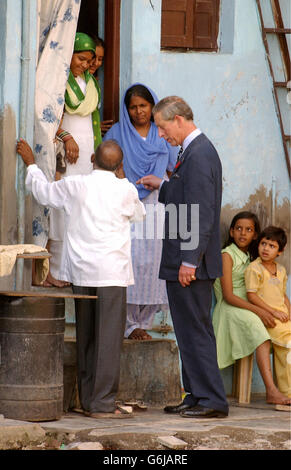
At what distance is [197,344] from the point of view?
24.2 feet

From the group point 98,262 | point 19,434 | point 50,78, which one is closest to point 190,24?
point 50,78

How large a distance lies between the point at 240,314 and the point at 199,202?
1.79 metres

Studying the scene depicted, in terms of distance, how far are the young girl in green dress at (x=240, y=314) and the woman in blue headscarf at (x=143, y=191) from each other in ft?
1.76

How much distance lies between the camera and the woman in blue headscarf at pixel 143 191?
8.48 meters

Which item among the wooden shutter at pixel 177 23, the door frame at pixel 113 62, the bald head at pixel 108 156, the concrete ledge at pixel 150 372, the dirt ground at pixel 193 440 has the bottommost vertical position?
the dirt ground at pixel 193 440

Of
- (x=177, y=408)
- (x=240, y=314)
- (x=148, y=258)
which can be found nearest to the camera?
(x=177, y=408)

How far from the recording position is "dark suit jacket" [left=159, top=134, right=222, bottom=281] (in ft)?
23.9

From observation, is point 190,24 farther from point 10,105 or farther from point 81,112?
point 10,105

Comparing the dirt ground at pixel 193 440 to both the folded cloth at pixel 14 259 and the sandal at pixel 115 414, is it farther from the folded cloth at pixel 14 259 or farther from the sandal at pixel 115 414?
the folded cloth at pixel 14 259

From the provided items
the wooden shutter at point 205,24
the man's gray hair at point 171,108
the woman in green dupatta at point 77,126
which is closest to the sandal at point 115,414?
the woman in green dupatta at point 77,126

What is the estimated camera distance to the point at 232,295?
8867mm

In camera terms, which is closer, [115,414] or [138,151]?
[115,414]
